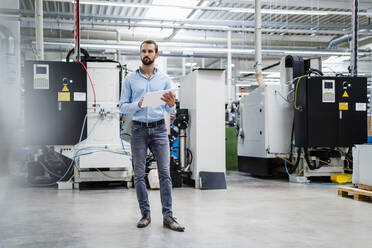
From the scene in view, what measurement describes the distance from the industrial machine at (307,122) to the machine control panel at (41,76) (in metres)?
3.39

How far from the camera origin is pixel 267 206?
3.83 metres

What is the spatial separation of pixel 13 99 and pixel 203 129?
446 cm

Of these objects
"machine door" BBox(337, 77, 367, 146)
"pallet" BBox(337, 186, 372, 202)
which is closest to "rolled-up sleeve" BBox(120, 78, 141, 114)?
"pallet" BBox(337, 186, 372, 202)

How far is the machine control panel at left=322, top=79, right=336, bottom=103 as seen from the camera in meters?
5.70

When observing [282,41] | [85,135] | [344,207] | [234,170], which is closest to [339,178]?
[344,207]

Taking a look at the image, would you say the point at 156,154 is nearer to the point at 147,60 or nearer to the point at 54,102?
the point at 147,60

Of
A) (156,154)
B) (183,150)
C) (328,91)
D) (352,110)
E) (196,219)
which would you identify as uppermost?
(328,91)

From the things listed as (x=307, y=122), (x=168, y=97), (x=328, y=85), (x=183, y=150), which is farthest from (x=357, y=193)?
(x=168, y=97)

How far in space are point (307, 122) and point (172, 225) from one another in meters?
3.57

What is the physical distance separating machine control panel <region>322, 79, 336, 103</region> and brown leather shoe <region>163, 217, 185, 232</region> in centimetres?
378

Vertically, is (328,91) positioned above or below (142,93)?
above

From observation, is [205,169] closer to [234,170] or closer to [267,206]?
[267,206]

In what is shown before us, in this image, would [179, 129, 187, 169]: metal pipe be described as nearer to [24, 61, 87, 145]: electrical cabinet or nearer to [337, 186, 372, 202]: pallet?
[24, 61, 87, 145]: electrical cabinet

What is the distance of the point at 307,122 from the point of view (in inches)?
223
